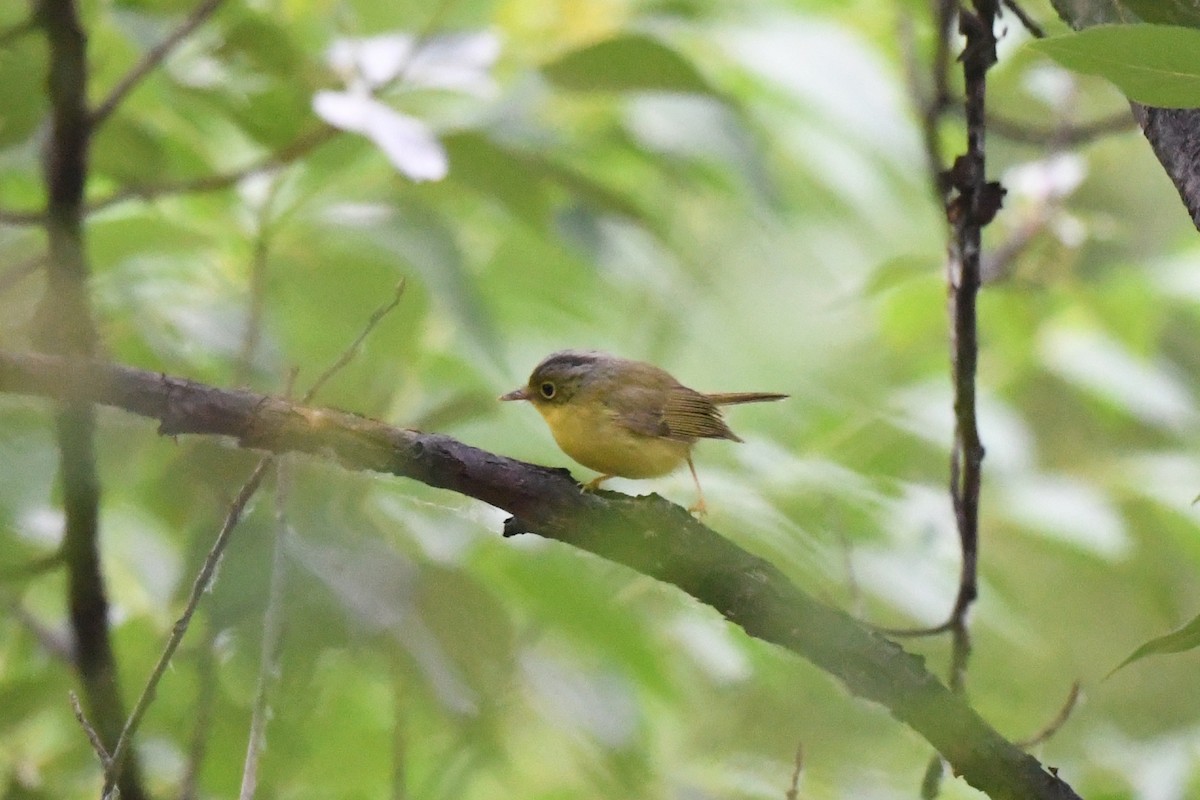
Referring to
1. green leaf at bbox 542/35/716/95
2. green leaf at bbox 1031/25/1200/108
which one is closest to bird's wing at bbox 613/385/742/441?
green leaf at bbox 542/35/716/95

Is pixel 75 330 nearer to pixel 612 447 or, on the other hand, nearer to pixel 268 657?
pixel 268 657

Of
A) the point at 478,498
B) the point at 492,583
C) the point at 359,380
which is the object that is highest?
the point at 478,498

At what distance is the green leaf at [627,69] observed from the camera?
1.68 meters

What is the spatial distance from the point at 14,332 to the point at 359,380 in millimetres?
478

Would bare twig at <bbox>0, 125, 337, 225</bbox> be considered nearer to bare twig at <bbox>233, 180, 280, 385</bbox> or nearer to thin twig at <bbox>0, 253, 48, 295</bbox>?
bare twig at <bbox>233, 180, 280, 385</bbox>

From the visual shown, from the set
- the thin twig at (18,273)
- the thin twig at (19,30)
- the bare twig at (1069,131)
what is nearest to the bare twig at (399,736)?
the thin twig at (18,273)

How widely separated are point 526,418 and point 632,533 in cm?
107

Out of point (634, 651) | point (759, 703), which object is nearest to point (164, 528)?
point (634, 651)

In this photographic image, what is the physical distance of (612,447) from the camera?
5.25 ft

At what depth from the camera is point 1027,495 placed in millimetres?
2170

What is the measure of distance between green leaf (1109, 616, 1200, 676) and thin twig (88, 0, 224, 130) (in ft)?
4.20

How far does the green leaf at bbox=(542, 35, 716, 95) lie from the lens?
1678 millimetres

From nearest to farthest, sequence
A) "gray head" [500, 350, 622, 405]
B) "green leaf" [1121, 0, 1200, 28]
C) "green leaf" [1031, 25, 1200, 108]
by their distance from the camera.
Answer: "green leaf" [1031, 25, 1200, 108] → "green leaf" [1121, 0, 1200, 28] → "gray head" [500, 350, 622, 405]

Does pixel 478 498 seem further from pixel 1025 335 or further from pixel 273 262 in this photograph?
pixel 1025 335
